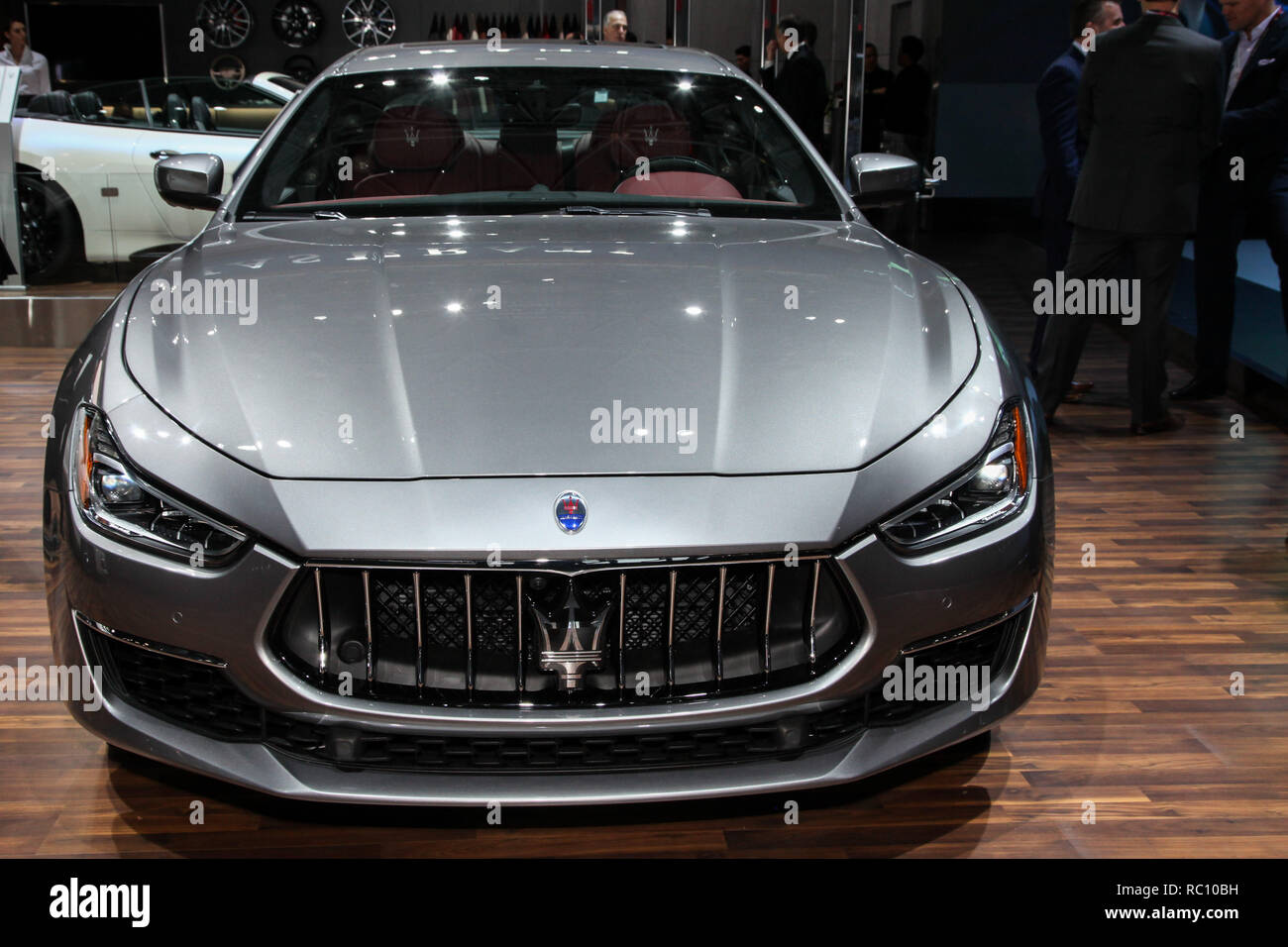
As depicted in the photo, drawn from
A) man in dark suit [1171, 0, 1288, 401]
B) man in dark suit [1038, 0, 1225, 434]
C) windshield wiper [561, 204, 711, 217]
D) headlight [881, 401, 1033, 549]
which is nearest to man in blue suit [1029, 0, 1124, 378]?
man in dark suit [1038, 0, 1225, 434]

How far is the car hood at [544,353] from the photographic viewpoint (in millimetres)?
1638

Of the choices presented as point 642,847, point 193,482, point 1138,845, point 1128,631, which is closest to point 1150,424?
point 1128,631

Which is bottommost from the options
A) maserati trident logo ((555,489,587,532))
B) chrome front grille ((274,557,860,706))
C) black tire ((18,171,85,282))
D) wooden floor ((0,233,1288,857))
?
wooden floor ((0,233,1288,857))

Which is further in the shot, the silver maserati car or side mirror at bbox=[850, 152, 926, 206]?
side mirror at bbox=[850, 152, 926, 206]

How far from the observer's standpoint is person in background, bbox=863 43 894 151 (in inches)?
392

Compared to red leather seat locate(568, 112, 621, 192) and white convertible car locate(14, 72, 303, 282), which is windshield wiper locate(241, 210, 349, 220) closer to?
red leather seat locate(568, 112, 621, 192)

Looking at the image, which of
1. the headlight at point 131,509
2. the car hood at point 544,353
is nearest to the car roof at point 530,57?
the car hood at point 544,353

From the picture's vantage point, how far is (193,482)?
1604 mm

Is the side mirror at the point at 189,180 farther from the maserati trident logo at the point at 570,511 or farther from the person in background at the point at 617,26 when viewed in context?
the person in background at the point at 617,26

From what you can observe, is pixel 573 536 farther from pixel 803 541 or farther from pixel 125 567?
pixel 125 567

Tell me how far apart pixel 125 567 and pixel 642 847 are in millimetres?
834

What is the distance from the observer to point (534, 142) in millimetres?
2723

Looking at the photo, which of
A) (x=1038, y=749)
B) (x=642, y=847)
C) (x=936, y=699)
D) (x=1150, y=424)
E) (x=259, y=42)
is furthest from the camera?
(x=259, y=42)

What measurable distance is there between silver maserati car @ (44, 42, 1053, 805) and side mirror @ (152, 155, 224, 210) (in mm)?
827
